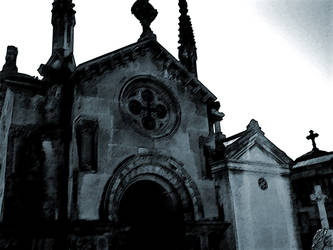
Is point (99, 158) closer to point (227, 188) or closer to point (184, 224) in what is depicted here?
point (184, 224)

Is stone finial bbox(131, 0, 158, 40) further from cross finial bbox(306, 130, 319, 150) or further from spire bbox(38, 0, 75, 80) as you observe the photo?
cross finial bbox(306, 130, 319, 150)

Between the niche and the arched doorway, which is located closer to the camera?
the niche

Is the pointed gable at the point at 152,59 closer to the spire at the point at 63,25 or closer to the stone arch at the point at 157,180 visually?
the spire at the point at 63,25

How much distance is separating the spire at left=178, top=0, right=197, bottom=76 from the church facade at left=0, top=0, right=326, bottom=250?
11.5ft

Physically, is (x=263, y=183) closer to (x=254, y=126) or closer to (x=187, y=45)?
(x=254, y=126)

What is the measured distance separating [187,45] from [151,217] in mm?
9011

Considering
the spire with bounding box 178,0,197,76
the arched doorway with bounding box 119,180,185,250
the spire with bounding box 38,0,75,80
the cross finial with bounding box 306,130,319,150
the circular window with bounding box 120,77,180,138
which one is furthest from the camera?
the cross finial with bounding box 306,130,319,150

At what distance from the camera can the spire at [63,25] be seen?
12.7 m

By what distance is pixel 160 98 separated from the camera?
42.2ft

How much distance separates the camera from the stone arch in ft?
34.1

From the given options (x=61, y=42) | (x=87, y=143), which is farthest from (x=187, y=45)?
(x=87, y=143)

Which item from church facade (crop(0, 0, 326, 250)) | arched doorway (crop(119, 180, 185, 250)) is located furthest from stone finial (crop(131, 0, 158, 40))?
arched doorway (crop(119, 180, 185, 250))

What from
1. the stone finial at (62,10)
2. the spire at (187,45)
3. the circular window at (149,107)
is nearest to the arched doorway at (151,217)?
the circular window at (149,107)

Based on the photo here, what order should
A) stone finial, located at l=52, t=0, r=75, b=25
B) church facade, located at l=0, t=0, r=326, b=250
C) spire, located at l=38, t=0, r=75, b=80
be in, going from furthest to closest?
stone finial, located at l=52, t=0, r=75, b=25
spire, located at l=38, t=0, r=75, b=80
church facade, located at l=0, t=0, r=326, b=250
